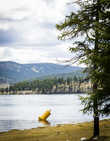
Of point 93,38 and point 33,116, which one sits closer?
point 93,38

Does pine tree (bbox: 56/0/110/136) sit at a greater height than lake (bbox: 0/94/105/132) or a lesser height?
greater

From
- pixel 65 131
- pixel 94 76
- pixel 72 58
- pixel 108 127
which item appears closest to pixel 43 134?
pixel 65 131

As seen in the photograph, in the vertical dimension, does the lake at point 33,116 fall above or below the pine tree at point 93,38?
below

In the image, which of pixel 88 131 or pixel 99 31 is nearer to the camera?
pixel 99 31

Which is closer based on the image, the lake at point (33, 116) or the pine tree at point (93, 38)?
the pine tree at point (93, 38)

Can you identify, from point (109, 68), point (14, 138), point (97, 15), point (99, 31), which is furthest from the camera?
point (14, 138)

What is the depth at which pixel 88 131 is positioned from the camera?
67.8 ft

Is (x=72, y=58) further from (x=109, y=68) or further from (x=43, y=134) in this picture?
(x=43, y=134)

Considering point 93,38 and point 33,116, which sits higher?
point 93,38

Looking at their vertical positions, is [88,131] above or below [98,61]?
below

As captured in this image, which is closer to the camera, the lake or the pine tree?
the pine tree

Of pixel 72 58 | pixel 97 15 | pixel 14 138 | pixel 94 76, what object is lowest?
pixel 14 138

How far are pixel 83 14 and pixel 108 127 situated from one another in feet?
29.6

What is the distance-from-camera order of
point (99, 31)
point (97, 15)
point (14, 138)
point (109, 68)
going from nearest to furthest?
point (109, 68), point (99, 31), point (97, 15), point (14, 138)
